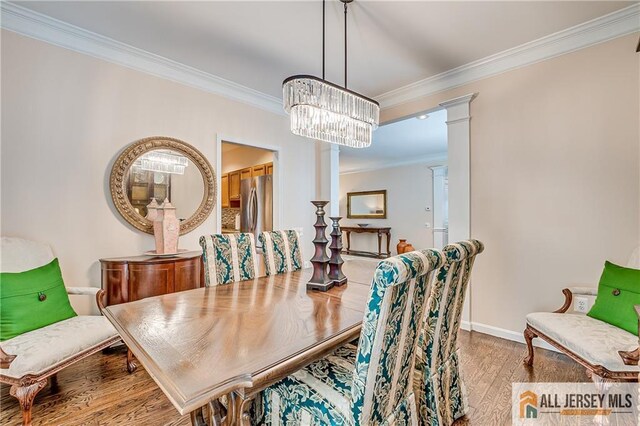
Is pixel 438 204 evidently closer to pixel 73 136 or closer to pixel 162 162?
pixel 162 162

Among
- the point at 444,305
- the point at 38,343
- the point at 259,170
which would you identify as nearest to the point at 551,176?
the point at 444,305

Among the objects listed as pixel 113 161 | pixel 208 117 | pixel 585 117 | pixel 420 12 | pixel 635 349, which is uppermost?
pixel 420 12

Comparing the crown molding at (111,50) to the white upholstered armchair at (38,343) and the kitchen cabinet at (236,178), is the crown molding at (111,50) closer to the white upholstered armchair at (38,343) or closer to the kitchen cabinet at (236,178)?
the kitchen cabinet at (236,178)

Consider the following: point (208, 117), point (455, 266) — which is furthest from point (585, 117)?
point (208, 117)

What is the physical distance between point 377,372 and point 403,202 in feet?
21.6

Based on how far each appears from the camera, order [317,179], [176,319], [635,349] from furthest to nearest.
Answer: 1. [317,179]
2. [635,349]
3. [176,319]

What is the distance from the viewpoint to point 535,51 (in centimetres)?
253

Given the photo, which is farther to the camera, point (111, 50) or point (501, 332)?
point (501, 332)

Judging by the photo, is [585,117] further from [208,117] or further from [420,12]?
[208,117]

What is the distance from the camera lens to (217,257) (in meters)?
2.04

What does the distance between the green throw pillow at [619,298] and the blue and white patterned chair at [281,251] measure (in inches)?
83.9

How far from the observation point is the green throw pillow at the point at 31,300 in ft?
5.62

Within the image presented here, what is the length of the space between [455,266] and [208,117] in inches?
113

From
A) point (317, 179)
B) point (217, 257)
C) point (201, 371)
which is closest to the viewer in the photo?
point (201, 371)
